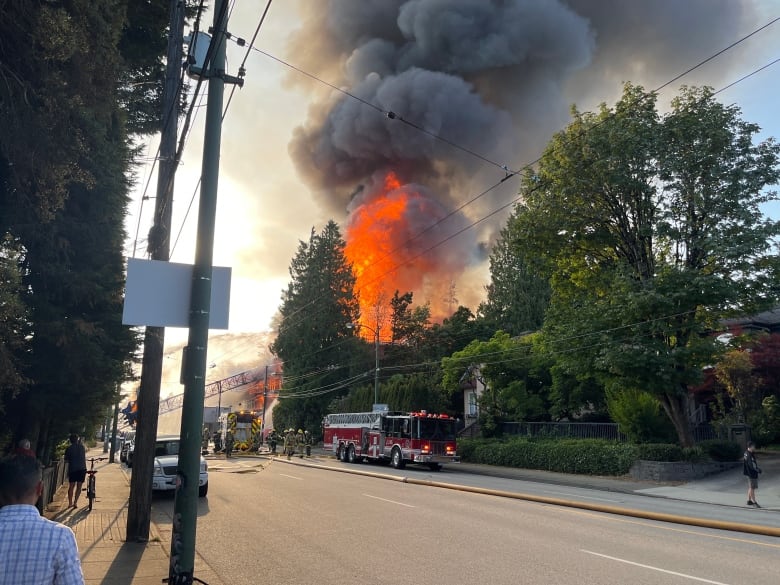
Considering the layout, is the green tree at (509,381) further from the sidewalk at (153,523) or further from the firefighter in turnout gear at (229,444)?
the firefighter in turnout gear at (229,444)

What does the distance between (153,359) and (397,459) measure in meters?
22.1

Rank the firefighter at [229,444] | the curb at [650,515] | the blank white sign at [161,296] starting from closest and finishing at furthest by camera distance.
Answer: the blank white sign at [161,296]
the curb at [650,515]
the firefighter at [229,444]

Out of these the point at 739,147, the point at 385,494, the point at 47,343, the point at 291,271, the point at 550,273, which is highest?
the point at 291,271

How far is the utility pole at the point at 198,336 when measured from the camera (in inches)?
228

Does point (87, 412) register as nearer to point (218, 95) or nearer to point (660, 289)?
point (218, 95)

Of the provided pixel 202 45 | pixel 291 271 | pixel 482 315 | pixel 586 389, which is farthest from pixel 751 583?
pixel 291 271

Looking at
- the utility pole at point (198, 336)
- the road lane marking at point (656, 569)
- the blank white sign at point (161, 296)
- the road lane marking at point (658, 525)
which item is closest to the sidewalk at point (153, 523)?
the utility pole at point (198, 336)

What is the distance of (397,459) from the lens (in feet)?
103

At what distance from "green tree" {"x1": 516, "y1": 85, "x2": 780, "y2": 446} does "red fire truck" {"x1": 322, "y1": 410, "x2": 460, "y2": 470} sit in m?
7.79

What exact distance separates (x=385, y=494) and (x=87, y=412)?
917cm

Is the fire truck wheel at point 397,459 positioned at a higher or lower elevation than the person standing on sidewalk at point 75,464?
lower

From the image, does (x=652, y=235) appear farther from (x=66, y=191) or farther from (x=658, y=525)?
(x=66, y=191)

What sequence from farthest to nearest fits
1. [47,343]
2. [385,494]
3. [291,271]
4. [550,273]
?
[291,271] → [550,273] → [385,494] → [47,343]

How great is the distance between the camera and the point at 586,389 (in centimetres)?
3391
